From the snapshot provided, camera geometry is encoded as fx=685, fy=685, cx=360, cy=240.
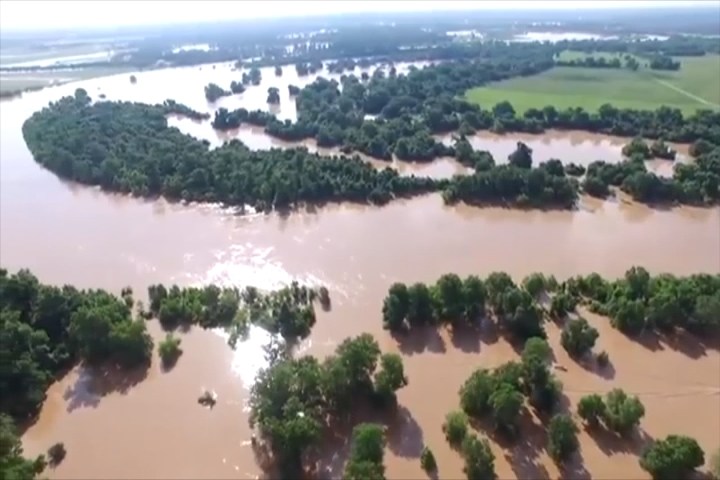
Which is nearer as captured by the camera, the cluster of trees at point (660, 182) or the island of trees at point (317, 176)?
the cluster of trees at point (660, 182)

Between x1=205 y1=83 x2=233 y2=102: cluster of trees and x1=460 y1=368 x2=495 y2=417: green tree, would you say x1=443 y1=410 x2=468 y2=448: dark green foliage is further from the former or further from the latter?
x1=205 y1=83 x2=233 y2=102: cluster of trees

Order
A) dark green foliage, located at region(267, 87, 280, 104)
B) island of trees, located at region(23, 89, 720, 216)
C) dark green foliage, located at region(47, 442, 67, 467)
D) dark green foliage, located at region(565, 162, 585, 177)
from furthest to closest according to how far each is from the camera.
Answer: dark green foliage, located at region(267, 87, 280, 104) → dark green foliage, located at region(565, 162, 585, 177) → island of trees, located at region(23, 89, 720, 216) → dark green foliage, located at region(47, 442, 67, 467)

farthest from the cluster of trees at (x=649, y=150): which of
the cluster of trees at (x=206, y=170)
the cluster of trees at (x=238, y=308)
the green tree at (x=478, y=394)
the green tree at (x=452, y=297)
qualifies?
the green tree at (x=478, y=394)

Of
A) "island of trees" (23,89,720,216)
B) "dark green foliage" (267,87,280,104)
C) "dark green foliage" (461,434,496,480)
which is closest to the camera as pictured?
"dark green foliage" (461,434,496,480)

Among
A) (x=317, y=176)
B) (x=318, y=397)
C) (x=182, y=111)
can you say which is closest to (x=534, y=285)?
(x=318, y=397)

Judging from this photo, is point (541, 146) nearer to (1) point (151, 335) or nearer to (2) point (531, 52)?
(1) point (151, 335)

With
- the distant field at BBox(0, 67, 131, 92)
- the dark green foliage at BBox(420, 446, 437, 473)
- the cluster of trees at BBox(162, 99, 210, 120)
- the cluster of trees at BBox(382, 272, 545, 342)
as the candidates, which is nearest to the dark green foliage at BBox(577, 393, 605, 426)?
the dark green foliage at BBox(420, 446, 437, 473)

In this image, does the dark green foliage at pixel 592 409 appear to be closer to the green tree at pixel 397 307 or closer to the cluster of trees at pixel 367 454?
the cluster of trees at pixel 367 454
